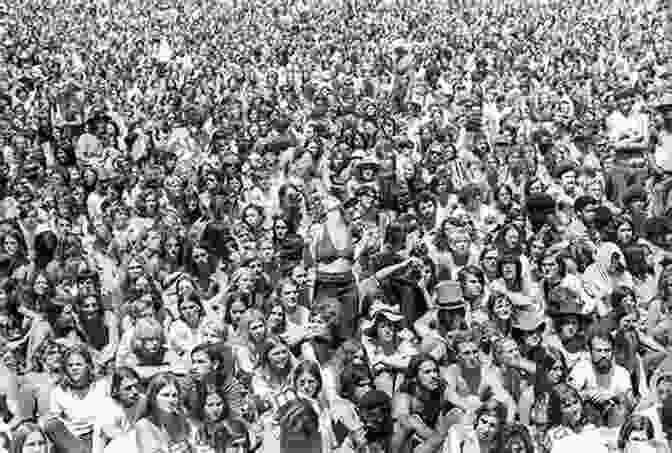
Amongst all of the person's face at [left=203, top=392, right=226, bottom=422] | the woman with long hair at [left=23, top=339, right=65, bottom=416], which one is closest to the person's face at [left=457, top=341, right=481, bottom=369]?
the person's face at [left=203, top=392, right=226, bottom=422]

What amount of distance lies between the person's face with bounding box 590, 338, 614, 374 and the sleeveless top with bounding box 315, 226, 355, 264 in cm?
229

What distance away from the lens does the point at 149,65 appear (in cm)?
1739

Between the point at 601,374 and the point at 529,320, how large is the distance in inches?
32.8

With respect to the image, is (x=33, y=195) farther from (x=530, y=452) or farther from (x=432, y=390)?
(x=530, y=452)

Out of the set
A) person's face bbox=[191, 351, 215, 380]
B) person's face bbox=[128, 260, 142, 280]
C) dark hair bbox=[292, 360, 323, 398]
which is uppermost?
person's face bbox=[128, 260, 142, 280]

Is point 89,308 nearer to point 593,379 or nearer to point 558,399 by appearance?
point 558,399

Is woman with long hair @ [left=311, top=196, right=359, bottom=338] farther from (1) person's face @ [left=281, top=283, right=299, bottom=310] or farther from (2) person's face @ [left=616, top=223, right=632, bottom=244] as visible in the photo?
(2) person's face @ [left=616, top=223, right=632, bottom=244]

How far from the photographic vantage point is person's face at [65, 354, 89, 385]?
6.17 metres

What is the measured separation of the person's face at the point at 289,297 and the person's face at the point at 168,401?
1638 millimetres

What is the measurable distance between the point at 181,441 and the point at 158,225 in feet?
11.6

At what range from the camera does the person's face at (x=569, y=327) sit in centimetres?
711

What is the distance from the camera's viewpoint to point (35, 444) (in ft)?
18.4

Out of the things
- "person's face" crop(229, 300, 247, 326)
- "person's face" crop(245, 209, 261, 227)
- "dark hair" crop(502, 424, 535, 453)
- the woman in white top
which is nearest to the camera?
"dark hair" crop(502, 424, 535, 453)

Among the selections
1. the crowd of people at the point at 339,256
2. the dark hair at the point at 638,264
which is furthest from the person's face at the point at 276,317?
the dark hair at the point at 638,264
